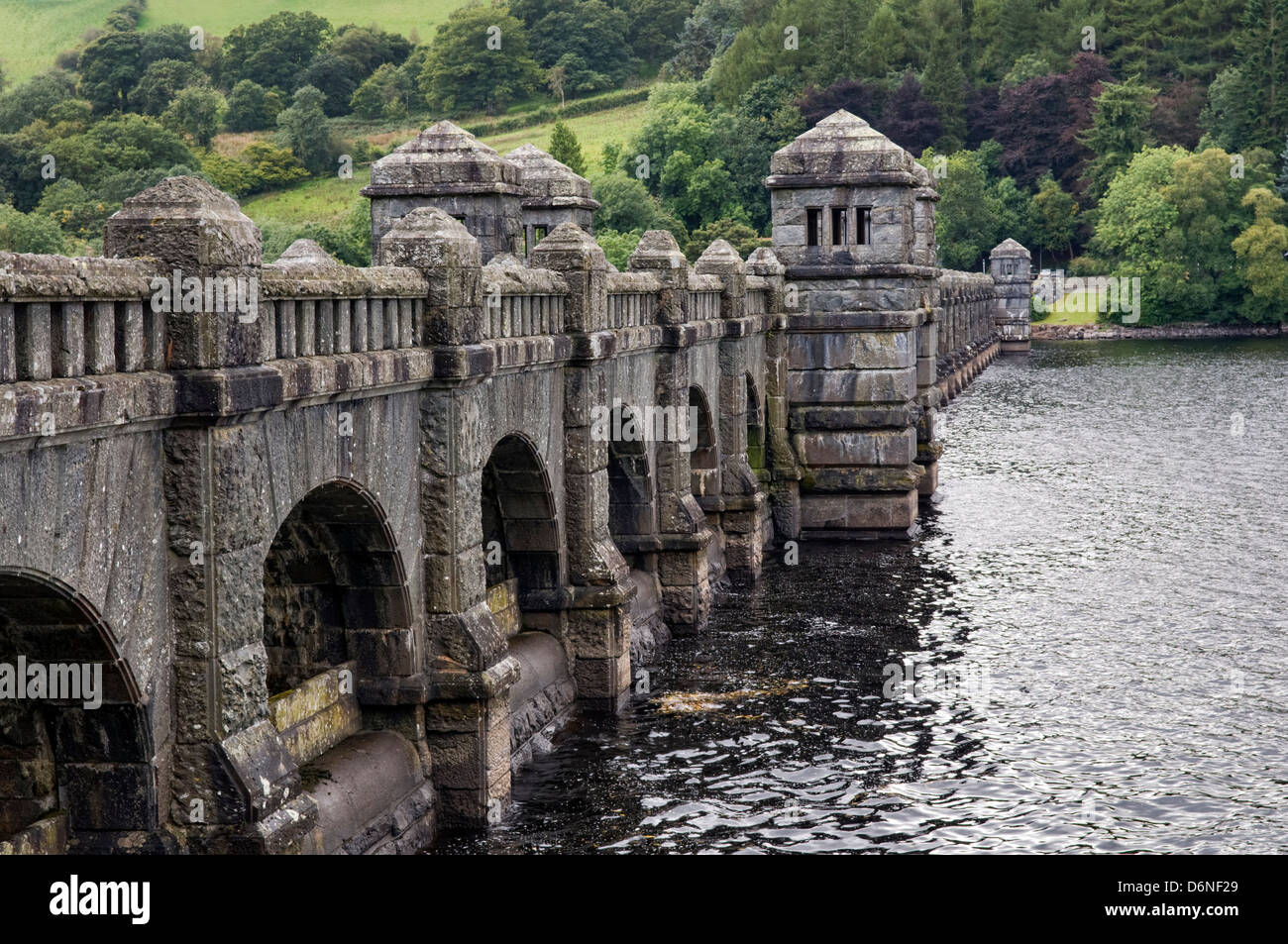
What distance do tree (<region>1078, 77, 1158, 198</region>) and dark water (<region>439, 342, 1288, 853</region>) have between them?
278 feet

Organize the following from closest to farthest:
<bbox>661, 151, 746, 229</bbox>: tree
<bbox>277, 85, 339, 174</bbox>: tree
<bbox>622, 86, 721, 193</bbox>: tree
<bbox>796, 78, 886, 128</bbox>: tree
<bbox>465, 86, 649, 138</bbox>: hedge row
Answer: <bbox>277, 85, 339, 174</bbox>: tree
<bbox>661, 151, 746, 229</bbox>: tree
<bbox>622, 86, 721, 193</bbox>: tree
<bbox>796, 78, 886, 128</bbox>: tree
<bbox>465, 86, 649, 138</bbox>: hedge row

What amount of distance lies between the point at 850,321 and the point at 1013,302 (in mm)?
66511

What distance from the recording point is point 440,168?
25.3 m

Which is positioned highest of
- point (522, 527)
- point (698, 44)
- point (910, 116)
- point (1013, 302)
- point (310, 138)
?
point (698, 44)

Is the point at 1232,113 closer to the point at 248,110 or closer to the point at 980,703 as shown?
the point at 248,110

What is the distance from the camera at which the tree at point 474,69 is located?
12238cm

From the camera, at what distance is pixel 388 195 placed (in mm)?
25359

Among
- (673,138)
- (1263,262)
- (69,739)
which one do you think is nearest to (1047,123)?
(1263,262)

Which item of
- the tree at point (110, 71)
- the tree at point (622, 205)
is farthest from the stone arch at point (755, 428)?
the tree at point (110, 71)

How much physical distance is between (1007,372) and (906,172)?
158ft

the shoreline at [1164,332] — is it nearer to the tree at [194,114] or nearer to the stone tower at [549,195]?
the tree at [194,114]

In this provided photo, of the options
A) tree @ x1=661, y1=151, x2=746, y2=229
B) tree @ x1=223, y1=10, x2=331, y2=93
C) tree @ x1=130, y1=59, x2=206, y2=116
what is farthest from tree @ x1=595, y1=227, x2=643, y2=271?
tree @ x1=223, y1=10, x2=331, y2=93

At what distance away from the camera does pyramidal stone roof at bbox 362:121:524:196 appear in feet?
82.6

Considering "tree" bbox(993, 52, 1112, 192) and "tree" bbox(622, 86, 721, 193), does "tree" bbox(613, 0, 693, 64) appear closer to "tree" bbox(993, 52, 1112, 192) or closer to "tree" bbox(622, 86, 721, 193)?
"tree" bbox(993, 52, 1112, 192)
